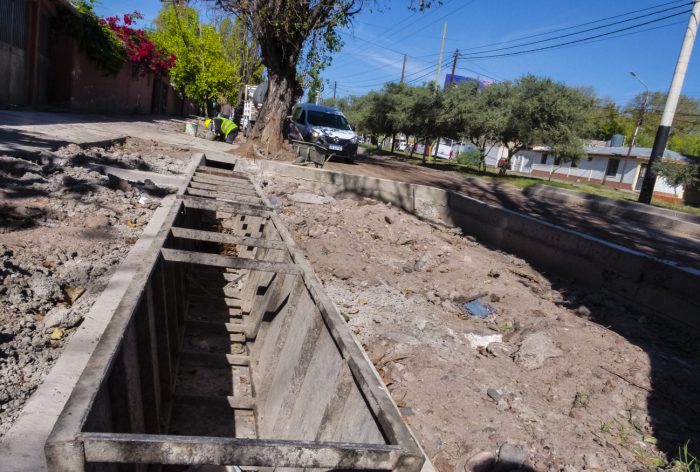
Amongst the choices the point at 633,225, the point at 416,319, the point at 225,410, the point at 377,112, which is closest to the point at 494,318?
the point at 416,319

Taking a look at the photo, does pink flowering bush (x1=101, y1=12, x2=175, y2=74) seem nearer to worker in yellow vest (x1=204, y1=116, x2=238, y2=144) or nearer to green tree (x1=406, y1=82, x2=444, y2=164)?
worker in yellow vest (x1=204, y1=116, x2=238, y2=144)

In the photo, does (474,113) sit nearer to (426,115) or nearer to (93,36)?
(426,115)

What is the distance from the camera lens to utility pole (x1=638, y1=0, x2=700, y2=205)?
13781 mm

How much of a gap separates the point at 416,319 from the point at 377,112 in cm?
3883

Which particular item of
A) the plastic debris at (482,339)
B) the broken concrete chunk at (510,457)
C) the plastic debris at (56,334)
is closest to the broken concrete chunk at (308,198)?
the plastic debris at (482,339)

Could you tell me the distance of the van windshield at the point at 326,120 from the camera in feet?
58.5

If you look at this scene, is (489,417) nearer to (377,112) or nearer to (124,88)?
(124,88)

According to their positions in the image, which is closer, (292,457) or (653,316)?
(292,457)

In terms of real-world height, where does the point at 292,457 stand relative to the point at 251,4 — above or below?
below

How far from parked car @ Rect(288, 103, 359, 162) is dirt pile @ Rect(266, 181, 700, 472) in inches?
426

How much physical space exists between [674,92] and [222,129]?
14.8 metres

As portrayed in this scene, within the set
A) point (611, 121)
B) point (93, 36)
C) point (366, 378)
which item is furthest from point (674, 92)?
point (611, 121)

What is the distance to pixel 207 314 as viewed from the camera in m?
5.42

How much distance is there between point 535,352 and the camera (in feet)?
13.8
